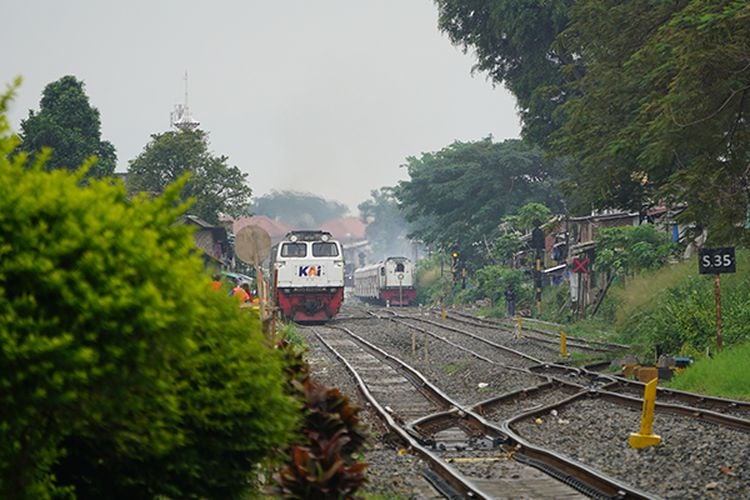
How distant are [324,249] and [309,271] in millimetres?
1358

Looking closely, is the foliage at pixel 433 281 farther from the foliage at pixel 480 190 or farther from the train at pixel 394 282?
the foliage at pixel 480 190

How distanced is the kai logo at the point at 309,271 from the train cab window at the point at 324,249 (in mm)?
819

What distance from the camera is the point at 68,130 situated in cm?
4362

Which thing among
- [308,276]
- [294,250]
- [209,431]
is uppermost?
[294,250]

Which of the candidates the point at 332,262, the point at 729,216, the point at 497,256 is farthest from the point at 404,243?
the point at 729,216

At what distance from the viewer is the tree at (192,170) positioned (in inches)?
1975

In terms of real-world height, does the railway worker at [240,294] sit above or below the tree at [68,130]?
below

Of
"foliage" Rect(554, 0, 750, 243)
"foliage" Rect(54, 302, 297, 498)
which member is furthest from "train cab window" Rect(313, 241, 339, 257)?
"foliage" Rect(54, 302, 297, 498)

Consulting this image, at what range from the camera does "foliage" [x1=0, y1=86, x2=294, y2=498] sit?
4.11 meters

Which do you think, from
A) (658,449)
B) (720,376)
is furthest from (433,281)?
(658,449)

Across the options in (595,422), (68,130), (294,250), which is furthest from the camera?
(68,130)

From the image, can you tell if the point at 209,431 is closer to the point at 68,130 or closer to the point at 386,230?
the point at 68,130

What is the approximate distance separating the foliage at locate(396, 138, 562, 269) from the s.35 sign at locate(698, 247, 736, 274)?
40.2m

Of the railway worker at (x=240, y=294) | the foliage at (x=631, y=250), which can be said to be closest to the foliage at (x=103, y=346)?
the railway worker at (x=240, y=294)
